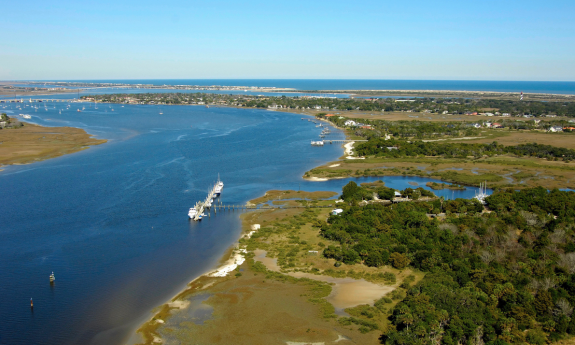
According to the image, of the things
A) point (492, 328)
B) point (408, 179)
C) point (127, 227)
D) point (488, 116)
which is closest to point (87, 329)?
point (127, 227)

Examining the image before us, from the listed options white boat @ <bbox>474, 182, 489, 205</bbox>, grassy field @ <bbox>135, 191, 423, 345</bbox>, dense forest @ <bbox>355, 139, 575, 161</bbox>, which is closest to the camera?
grassy field @ <bbox>135, 191, 423, 345</bbox>

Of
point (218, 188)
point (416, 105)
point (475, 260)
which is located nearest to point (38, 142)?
point (218, 188)

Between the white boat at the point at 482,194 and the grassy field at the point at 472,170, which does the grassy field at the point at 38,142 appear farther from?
the white boat at the point at 482,194

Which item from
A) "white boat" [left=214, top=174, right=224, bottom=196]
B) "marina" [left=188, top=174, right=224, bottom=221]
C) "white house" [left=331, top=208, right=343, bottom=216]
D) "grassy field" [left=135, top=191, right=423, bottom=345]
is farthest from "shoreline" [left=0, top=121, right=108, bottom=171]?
"grassy field" [left=135, top=191, right=423, bottom=345]

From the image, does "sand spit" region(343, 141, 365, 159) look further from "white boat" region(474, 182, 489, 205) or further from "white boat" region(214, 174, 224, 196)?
"white boat" region(214, 174, 224, 196)

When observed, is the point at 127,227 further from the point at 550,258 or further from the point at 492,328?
the point at 550,258
